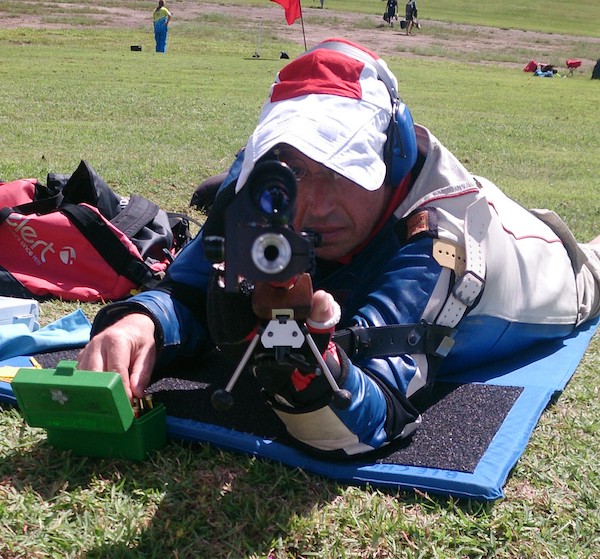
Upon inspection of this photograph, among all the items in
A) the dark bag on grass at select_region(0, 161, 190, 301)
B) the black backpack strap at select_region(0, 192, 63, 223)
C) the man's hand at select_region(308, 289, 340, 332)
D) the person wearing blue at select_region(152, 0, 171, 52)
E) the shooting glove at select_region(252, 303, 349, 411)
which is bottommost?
the person wearing blue at select_region(152, 0, 171, 52)

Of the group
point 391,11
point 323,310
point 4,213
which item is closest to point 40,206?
point 4,213

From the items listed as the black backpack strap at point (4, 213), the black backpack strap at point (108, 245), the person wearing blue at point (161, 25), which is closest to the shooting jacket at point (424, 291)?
the black backpack strap at point (108, 245)

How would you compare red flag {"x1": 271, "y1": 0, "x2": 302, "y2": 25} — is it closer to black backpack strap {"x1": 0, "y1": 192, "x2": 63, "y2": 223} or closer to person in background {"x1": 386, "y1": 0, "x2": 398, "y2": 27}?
black backpack strap {"x1": 0, "y1": 192, "x2": 63, "y2": 223}

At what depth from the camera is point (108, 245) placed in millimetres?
4688

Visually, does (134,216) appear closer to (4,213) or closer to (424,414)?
(4,213)

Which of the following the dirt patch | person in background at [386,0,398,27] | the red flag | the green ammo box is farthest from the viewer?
person in background at [386,0,398,27]

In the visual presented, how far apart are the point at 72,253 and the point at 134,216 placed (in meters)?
0.47

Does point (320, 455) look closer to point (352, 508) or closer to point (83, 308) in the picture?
point (352, 508)

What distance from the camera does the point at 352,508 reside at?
246 cm

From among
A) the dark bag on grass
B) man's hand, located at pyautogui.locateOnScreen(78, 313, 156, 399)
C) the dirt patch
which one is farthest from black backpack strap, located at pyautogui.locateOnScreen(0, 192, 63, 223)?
the dirt patch

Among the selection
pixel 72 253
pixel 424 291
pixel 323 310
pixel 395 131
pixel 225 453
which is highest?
pixel 395 131

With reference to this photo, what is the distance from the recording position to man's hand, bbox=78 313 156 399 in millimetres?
2613

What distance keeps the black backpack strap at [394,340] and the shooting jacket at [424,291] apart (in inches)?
0.6

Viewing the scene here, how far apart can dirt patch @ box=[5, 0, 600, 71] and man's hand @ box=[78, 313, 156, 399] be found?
96.6 feet
